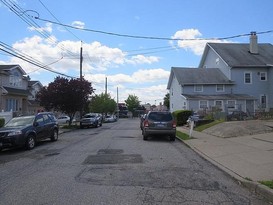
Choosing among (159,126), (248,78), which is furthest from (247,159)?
(248,78)

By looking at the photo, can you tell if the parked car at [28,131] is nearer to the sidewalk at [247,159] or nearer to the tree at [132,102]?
the sidewalk at [247,159]

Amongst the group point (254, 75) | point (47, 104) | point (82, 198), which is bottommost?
point (82, 198)

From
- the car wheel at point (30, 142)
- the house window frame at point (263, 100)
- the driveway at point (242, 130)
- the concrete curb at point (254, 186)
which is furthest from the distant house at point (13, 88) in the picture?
the concrete curb at point (254, 186)

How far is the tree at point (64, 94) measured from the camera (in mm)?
39375

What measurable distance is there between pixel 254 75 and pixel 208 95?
5973mm

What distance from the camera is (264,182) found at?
29.2 ft

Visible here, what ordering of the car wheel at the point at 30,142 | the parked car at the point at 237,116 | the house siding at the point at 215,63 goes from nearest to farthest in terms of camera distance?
the car wheel at the point at 30,142, the parked car at the point at 237,116, the house siding at the point at 215,63

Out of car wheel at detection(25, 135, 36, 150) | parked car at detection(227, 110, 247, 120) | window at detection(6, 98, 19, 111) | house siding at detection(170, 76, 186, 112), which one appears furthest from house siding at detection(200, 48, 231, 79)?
car wheel at detection(25, 135, 36, 150)

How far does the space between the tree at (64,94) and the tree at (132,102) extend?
320ft

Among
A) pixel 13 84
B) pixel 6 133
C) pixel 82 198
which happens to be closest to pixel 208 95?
pixel 13 84

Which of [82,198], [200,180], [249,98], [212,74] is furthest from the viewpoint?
[212,74]

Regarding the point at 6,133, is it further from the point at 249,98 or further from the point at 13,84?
the point at 249,98

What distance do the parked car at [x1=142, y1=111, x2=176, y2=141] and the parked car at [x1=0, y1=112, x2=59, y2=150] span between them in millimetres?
5288

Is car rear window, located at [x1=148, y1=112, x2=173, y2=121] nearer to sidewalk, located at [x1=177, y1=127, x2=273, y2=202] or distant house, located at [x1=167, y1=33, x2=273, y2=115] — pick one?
sidewalk, located at [x1=177, y1=127, x2=273, y2=202]
